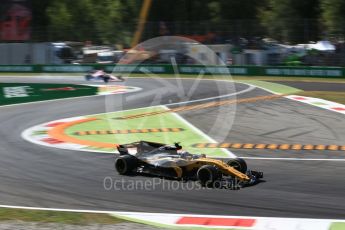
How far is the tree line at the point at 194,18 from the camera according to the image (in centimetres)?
3747

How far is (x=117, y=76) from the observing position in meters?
34.9

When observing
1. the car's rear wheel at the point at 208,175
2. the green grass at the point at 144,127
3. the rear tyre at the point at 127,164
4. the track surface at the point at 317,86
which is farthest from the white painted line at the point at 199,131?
the track surface at the point at 317,86

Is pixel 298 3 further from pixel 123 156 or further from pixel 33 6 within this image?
pixel 123 156

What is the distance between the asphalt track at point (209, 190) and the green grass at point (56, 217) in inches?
17.3

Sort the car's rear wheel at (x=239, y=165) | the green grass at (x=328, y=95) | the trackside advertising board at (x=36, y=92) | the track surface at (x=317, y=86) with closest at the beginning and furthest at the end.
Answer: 1. the car's rear wheel at (x=239, y=165)
2. the green grass at (x=328, y=95)
3. the trackside advertising board at (x=36, y=92)
4. the track surface at (x=317, y=86)

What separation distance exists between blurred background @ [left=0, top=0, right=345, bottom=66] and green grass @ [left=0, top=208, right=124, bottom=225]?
18.5 metres

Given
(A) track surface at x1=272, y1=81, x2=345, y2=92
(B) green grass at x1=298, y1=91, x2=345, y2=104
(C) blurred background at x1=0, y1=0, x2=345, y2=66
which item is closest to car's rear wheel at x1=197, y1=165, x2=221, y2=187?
(B) green grass at x1=298, y1=91, x2=345, y2=104

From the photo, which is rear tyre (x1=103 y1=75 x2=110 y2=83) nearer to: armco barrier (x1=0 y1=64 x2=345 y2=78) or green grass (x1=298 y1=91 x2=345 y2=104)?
armco barrier (x1=0 y1=64 x2=345 y2=78)

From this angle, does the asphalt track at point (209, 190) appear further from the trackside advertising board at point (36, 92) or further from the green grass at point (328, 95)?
the trackside advertising board at point (36, 92)

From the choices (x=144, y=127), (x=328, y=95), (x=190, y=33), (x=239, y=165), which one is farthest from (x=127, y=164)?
(x=190, y=33)

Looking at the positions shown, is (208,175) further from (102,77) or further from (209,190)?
(102,77)

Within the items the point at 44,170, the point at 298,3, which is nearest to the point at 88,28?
the point at 298,3

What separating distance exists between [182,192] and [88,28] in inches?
1422

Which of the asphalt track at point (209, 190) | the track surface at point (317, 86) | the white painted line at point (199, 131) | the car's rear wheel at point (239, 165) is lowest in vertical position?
the track surface at point (317, 86)
